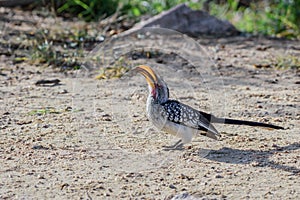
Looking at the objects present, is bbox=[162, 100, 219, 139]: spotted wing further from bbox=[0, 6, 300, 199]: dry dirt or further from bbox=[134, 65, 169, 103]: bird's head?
bbox=[0, 6, 300, 199]: dry dirt

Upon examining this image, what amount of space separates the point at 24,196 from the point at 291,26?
585 cm

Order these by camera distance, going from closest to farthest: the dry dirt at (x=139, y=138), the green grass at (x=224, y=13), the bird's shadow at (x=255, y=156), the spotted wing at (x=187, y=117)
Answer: the dry dirt at (x=139, y=138) < the bird's shadow at (x=255, y=156) < the spotted wing at (x=187, y=117) < the green grass at (x=224, y=13)

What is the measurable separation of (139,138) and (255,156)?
89cm

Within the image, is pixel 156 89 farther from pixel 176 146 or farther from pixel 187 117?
pixel 176 146

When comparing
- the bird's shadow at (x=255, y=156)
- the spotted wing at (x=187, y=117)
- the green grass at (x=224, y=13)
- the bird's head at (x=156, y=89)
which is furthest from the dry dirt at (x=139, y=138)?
the green grass at (x=224, y=13)

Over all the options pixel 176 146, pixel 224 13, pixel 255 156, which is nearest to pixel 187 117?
pixel 176 146

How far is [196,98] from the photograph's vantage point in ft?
19.8

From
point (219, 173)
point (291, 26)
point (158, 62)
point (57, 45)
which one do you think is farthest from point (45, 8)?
point (219, 173)

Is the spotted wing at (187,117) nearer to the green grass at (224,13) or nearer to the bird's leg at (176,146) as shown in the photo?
the bird's leg at (176,146)

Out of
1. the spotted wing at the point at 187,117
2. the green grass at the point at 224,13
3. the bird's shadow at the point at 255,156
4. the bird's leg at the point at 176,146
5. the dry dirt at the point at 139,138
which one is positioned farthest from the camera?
the green grass at the point at 224,13

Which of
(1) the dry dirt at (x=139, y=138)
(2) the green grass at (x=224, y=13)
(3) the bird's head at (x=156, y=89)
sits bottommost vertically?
(1) the dry dirt at (x=139, y=138)

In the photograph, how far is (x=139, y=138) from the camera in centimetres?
495

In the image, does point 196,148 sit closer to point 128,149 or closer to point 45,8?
point 128,149

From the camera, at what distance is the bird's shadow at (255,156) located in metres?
4.34
